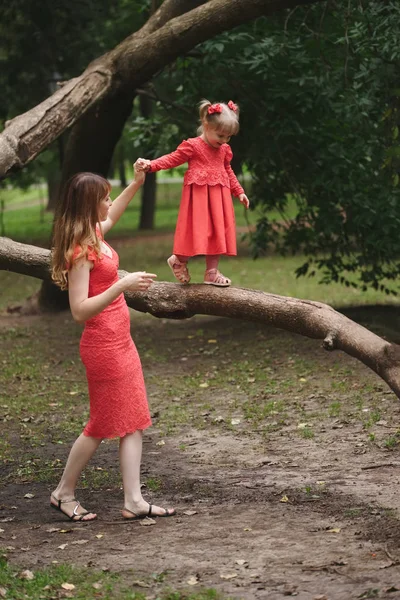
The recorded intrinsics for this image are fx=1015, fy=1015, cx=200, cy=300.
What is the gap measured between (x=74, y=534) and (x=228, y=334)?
7.06 meters

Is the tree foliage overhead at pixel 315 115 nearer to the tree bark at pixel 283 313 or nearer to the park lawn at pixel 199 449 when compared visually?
the park lawn at pixel 199 449

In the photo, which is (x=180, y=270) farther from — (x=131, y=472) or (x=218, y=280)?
(x=131, y=472)

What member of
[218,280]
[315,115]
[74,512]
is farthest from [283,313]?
[315,115]

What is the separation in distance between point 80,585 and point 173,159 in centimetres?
262

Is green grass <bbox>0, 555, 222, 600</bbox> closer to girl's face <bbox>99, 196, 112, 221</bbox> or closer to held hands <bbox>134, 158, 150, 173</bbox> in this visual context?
girl's face <bbox>99, 196, 112, 221</bbox>

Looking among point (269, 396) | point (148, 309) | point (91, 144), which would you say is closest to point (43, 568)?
point (148, 309)

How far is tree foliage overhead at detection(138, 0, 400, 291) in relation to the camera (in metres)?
10.6

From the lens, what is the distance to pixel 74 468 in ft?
19.0

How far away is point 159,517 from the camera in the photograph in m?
5.79

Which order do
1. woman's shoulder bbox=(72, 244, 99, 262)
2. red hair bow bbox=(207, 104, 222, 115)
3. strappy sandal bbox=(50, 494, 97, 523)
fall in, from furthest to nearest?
red hair bow bbox=(207, 104, 222, 115) < strappy sandal bbox=(50, 494, 97, 523) < woman's shoulder bbox=(72, 244, 99, 262)

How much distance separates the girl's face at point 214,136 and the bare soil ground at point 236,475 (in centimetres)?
216

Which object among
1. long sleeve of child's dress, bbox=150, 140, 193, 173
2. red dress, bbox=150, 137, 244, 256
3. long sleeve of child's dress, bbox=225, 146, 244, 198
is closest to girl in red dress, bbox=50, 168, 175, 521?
long sleeve of child's dress, bbox=150, 140, 193, 173

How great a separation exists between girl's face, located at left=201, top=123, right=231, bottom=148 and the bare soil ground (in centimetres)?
216

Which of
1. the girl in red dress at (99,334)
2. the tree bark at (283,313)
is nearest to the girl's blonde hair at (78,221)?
the girl in red dress at (99,334)
